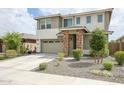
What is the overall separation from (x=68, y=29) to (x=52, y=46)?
5.58 m

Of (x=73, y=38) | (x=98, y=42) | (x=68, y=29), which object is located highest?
(x=68, y=29)

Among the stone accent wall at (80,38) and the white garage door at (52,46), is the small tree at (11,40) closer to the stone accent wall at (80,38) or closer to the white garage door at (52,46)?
the white garage door at (52,46)

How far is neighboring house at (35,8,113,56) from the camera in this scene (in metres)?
20.3

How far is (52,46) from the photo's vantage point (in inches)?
968

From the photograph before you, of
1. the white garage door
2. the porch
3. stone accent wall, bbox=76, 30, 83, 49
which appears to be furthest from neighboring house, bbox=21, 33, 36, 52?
stone accent wall, bbox=76, 30, 83, 49

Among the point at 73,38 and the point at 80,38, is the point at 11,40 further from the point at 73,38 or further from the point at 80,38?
the point at 80,38

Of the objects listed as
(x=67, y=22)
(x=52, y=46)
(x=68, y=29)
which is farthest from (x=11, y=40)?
(x=67, y=22)

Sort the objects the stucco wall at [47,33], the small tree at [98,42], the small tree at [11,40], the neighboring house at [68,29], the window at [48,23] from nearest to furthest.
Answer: the small tree at [98,42], the neighboring house at [68,29], the small tree at [11,40], the stucco wall at [47,33], the window at [48,23]

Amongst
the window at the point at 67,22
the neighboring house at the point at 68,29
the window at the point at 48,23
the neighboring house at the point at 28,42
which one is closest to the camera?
the neighboring house at the point at 68,29

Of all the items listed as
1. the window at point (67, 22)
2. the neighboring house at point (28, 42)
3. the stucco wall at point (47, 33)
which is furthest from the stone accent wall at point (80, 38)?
the neighboring house at point (28, 42)

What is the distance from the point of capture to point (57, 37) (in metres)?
23.5

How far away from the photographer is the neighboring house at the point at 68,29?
2027 cm

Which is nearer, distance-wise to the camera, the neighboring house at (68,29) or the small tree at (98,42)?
the small tree at (98,42)
